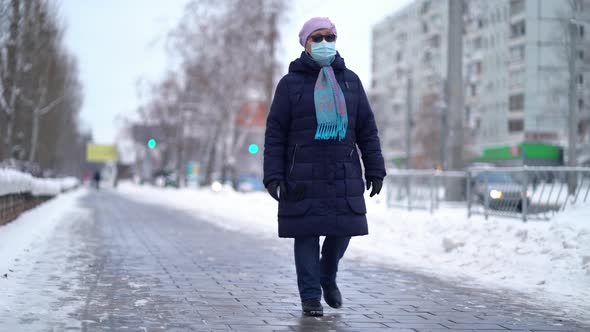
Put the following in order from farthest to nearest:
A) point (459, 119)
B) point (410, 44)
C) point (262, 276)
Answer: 1. point (410, 44)
2. point (459, 119)
3. point (262, 276)

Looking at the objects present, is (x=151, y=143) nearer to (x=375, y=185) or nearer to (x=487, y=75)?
(x=375, y=185)

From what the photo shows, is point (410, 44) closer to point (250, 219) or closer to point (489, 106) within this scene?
point (489, 106)

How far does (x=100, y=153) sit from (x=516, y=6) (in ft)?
215

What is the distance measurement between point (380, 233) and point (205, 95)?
149 feet

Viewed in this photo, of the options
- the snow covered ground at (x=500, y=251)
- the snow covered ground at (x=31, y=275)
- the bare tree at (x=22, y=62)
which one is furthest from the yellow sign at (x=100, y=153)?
the snow covered ground at (x=500, y=251)

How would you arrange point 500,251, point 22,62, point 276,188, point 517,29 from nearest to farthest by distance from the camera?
point 276,188 < point 500,251 < point 22,62 < point 517,29

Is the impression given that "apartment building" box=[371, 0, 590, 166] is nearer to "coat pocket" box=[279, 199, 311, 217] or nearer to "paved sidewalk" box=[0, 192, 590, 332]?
"paved sidewalk" box=[0, 192, 590, 332]

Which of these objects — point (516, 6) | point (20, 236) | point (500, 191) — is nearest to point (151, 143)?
point (20, 236)

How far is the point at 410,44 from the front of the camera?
123375 mm

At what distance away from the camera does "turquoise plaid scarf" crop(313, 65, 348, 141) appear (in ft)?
23.7

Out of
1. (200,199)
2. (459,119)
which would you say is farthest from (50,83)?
(459,119)

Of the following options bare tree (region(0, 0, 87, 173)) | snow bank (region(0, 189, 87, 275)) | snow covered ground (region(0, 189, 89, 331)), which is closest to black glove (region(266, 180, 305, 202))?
snow covered ground (region(0, 189, 89, 331))

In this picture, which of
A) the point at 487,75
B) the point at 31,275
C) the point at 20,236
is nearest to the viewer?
the point at 31,275

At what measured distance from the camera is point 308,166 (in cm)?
729
